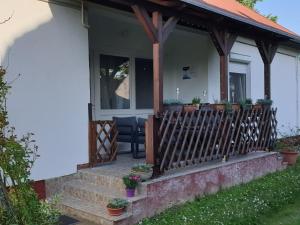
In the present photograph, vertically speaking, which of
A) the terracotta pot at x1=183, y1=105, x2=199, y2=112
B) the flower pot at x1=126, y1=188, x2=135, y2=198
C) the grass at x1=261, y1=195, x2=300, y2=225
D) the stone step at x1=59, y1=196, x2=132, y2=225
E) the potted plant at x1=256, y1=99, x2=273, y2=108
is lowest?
the grass at x1=261, y1=195, x2=300, y2=225

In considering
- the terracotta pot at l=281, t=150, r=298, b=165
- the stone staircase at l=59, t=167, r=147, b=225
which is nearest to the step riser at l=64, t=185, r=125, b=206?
the stone staircase at l=59, t=167, r=147, b=225

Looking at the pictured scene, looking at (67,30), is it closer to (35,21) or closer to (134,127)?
(35,21)

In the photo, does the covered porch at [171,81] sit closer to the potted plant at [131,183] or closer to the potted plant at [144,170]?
the potted plant at [144,170]

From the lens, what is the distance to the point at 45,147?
559 centimetres

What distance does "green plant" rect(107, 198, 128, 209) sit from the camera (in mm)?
4680

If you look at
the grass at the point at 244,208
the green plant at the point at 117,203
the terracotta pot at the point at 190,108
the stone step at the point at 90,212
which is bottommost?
the grass at the point at 244,208

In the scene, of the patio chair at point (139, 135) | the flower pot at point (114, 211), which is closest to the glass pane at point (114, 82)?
the patio chair at point (139, 135)

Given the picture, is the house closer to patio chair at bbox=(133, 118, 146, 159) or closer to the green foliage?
patio chair at bbox=(133, 118, 146, 159)

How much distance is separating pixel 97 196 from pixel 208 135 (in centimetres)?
233

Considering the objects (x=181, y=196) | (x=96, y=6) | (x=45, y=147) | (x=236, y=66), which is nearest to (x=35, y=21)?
(x=96, y=6)

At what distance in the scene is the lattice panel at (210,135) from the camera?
567 cm

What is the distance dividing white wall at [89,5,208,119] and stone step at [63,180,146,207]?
2520 mm

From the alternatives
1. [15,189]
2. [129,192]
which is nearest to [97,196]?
[129,192]

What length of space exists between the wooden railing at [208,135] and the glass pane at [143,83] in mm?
2655
